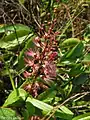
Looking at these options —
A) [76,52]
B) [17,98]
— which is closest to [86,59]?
[76,52]

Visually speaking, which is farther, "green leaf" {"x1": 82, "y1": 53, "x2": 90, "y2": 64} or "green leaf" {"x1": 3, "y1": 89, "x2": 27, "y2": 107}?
"green leaf" {"x1": 82, "y1": 53, "x2": 90, "y2": 64}

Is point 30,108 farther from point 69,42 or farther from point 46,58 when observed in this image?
point 69,42

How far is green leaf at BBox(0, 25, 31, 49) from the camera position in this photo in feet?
4.26

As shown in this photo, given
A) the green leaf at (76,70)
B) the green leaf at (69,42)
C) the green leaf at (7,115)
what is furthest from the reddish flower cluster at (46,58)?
the green leaf at (69,42)

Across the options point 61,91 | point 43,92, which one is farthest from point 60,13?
point 43,92

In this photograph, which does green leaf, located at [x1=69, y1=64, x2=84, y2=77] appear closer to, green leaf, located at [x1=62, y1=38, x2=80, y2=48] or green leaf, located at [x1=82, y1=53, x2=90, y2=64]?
green leaf, located at [x1=82, y1=53, x2=90, y2=64]

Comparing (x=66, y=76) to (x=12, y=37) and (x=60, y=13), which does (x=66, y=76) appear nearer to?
(x=12, y=37)

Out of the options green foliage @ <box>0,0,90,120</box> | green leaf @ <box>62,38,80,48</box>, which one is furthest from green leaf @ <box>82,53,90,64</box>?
green leaf @ <box>62,38,80,48</box>

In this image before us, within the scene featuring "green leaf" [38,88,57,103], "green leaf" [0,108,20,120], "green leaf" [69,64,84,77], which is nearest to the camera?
"green leaf" [0,108,20,120]

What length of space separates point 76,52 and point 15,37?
230 mm

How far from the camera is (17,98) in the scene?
3.32ft

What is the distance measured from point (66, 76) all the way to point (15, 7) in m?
0.52

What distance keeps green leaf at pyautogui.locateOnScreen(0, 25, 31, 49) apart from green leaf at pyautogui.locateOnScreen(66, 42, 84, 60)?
16 centimetres

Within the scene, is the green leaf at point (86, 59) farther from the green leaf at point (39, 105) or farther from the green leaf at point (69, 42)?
the green leaf at point (39, 105)
